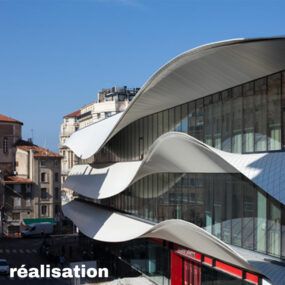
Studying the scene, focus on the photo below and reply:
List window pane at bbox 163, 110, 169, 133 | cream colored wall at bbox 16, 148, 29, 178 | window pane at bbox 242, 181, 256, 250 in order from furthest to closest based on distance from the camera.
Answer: cream colored wall at bbox 16, 148, 29, 178 → window pane at bbox 163, 110, 169, 133 → window pane at bbox 242, 181, 256, 250

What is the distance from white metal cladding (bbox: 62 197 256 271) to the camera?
19438mm

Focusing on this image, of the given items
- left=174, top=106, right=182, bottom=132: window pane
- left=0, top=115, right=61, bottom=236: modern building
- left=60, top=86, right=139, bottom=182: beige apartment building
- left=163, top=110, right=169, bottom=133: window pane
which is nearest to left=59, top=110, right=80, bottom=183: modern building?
left=60, top=86, right=139, bottom=182: beige apartment building

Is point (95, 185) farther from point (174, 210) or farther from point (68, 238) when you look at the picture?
point (68, 238)

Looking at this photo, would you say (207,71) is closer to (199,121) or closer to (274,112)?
(274,112)

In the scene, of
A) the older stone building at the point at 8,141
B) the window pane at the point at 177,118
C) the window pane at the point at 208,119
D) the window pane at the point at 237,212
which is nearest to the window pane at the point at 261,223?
the window pane at the point at 237,212

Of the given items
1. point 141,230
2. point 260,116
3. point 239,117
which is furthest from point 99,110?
point 260,116

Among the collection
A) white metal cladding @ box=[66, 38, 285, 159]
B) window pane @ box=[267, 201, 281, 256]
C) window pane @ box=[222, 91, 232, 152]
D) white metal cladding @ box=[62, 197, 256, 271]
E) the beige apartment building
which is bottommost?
white metal cladding @ box=[62, 197, 256, 271]

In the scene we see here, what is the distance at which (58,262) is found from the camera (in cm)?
4056

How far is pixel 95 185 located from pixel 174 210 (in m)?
12.8

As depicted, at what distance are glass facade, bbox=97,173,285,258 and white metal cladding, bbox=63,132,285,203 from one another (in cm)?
49

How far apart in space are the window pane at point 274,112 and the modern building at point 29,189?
46.3 m

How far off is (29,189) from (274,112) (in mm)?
47477

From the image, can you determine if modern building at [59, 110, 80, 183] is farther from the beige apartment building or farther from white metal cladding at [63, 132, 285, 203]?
white metal cladding at [63, 132, 285, 203]

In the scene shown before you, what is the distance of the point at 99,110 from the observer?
73062 mm
